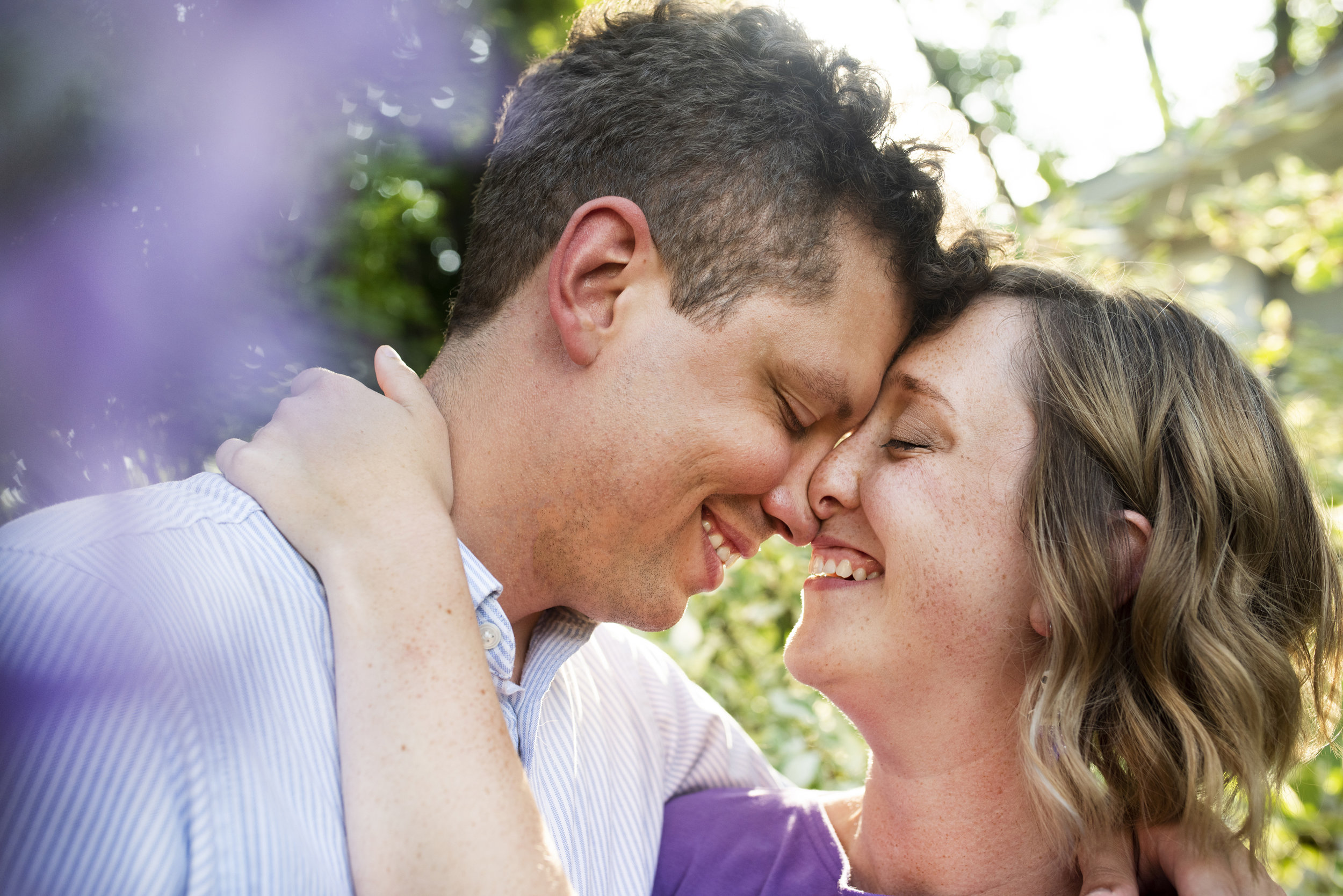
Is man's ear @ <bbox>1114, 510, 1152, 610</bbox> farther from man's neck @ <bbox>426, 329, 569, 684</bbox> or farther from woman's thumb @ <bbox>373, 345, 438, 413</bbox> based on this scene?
woman's thumb @ <bbox>373, 345, 438, 413</bbox>

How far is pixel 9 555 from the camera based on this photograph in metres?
1.24

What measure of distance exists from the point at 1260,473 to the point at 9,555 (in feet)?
7.97

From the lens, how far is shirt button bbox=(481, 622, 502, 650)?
1753 mm

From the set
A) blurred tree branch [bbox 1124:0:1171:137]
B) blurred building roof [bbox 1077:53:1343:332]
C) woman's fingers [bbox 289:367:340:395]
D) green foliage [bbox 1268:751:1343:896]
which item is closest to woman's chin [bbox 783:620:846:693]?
woman's fingers [bbox 289:367:340:395]

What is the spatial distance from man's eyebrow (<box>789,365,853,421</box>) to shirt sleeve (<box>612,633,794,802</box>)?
1.03 metres

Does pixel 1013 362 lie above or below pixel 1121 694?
above

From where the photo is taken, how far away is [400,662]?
142 centimetres

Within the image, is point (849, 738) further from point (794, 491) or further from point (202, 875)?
point (202, 875)

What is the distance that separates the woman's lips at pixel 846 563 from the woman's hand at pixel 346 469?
97cm

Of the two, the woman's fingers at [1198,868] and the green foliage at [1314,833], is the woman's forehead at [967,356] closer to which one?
the woman's fingers at [1198,868]

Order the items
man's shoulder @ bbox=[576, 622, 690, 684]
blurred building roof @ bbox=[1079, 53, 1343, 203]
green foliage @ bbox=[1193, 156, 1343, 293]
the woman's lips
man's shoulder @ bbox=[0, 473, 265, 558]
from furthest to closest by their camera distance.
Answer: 1. blurred building roof @ bbox=[1079, 53, 1343, 203]
2. green foliage @ bbox=[1193, 156, 1343, 293]
3. man's shoulder @ bbox=[576, 622, 690, 684]
4. the woman's lips
5. man's shoulder @ bbox=[0, 473, 265, 558]

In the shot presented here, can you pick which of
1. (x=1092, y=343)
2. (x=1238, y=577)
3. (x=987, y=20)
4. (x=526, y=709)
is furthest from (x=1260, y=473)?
(x=987, y=20)

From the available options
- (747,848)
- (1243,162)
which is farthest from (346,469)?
(1243,162)

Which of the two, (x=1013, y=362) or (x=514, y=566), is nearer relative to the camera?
(x=514, y=566)
